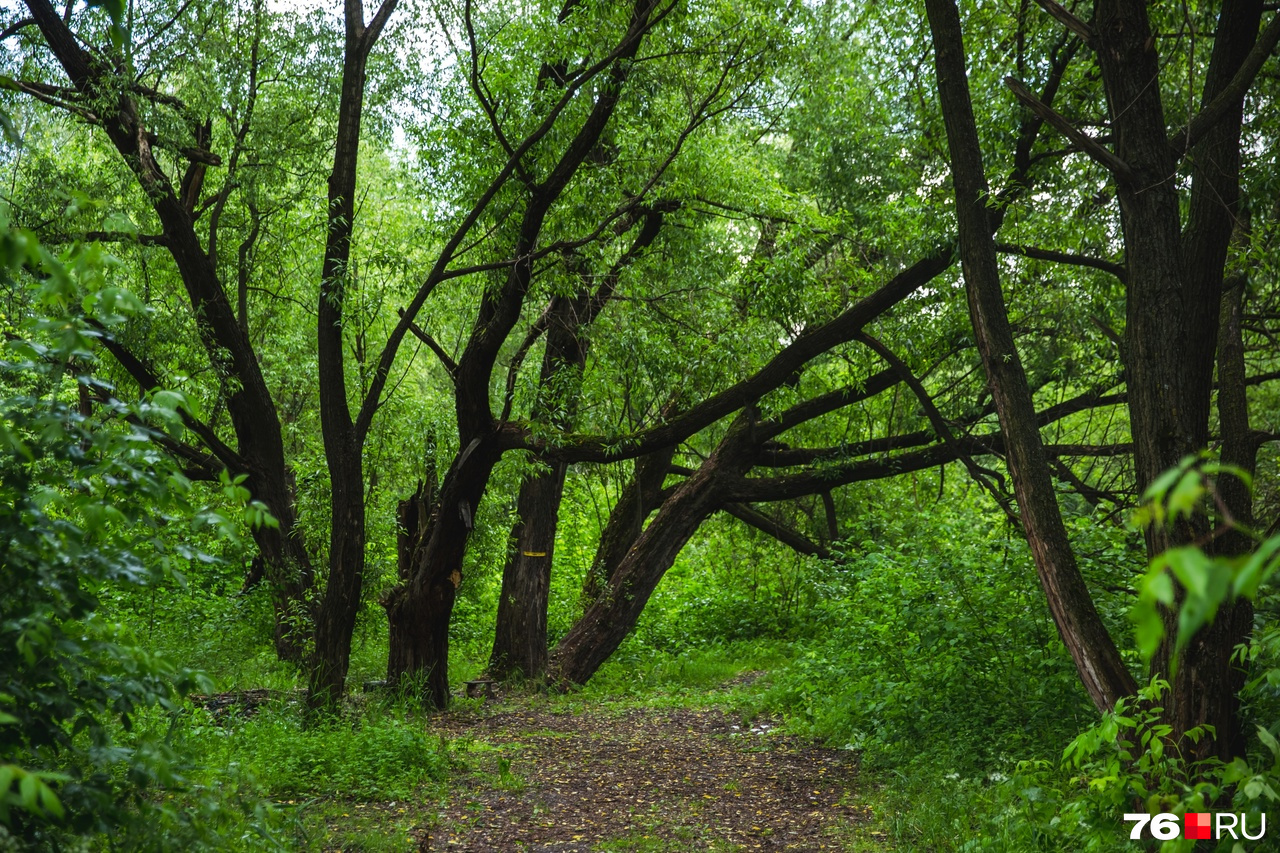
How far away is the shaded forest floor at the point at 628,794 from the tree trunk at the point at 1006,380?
1.62m

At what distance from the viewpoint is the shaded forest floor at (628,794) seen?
5.34m

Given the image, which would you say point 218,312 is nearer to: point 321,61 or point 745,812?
point 321,61

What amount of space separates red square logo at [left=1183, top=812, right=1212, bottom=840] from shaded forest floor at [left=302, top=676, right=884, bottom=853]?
5.73 ft

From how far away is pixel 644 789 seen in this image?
6656mm

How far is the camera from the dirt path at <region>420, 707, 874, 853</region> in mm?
5406

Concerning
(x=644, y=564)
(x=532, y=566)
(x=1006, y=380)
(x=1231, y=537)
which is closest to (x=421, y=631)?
(x=532, y=566)

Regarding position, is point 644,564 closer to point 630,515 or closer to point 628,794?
point 630,515

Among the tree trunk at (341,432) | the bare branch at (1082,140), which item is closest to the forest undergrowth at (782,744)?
the tree trunk at (341,432)

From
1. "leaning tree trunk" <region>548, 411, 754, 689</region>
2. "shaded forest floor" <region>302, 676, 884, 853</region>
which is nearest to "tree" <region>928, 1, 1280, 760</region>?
→ "shaded forest floor" <region>302, 676, 884, 853</region>

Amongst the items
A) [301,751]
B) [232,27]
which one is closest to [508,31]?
[232,27]

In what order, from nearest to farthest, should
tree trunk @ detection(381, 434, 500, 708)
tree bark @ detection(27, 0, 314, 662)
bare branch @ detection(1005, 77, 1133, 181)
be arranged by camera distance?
bare branch @ detection(1005, 77, 1133, 181) < tree bark @ detection(27, 0, 314, 662) < tree trunk @ detection(381, 434, 500, 708)

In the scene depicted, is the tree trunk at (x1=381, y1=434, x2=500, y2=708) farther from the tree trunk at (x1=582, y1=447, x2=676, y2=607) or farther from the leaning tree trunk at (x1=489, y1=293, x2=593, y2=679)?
the tree trunk at (x1=582, y1=447, x2=676, y2=607)

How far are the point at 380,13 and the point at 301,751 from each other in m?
5.57

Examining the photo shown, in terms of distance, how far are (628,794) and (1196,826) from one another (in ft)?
12.2
